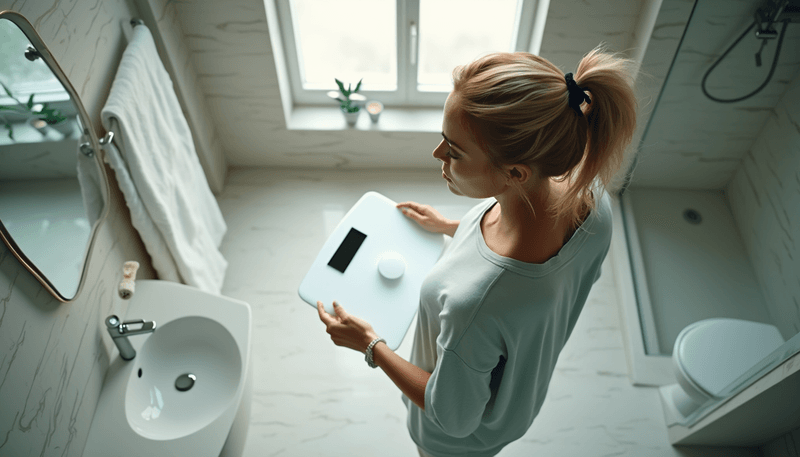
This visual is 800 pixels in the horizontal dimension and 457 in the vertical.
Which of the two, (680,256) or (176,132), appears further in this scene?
Answer: (680,256)

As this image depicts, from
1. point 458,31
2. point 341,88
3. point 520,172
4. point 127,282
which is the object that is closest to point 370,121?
point 341,88

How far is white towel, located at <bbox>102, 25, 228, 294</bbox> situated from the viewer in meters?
1.38

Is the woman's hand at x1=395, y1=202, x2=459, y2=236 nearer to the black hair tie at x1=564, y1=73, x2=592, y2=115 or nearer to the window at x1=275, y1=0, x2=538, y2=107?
the black hair tie at x1=564, y1=73, x2=592, y2=115

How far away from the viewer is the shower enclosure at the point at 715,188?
160cm

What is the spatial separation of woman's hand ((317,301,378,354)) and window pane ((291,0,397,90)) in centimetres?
142

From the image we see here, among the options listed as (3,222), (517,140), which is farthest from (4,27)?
(517,140)

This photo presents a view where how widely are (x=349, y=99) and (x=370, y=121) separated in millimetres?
147

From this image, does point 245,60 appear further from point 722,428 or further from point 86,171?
point 722,428

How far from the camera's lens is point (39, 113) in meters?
1.08

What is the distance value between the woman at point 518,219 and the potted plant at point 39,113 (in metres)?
0.85

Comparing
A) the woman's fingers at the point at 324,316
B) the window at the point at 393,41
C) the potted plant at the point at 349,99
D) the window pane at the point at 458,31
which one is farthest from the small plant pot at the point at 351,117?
the woman's fingers at the point at 324,316

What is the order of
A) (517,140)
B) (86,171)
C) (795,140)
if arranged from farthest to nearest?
(795,140)
(86,171)
(517,140)

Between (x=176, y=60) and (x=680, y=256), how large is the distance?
210 cm

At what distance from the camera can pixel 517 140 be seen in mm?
763
